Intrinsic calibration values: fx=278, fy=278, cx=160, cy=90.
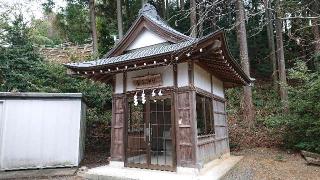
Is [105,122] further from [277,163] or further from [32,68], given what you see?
[277,163]

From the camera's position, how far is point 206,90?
9.24 metres

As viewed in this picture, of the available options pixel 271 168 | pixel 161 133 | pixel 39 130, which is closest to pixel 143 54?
pixel 161 133

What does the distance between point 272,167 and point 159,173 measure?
145 inches

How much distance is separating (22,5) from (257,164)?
17.1 metres

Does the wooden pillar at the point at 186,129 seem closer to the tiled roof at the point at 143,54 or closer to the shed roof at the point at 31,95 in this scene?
the tiled roof at the point at 143,54

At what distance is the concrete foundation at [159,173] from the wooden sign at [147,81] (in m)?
2.51

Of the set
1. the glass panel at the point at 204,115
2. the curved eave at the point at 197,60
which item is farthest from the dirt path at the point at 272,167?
the curved eave at the point at 197,60

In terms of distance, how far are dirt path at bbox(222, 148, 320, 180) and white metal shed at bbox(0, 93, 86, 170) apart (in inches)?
197

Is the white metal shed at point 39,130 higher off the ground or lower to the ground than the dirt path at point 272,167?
higher

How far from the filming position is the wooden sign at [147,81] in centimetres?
838

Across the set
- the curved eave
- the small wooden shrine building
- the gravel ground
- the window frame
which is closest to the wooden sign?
the small wooden shrine building

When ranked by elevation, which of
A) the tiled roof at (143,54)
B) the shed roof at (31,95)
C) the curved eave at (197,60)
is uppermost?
the tiled roof at (143,54)

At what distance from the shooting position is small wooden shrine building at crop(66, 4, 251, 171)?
7629 mm

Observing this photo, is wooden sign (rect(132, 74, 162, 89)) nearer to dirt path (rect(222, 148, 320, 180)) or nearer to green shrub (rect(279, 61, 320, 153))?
dirt path (rect(222, 148, 320, 180))
